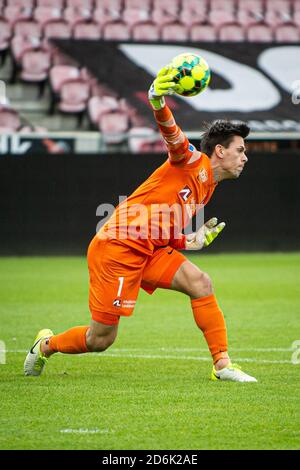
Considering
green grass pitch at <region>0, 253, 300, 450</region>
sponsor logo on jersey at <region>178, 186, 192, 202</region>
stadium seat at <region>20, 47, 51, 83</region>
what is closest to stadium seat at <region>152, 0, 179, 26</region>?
Answer: stadium seat at <region>20, 47, 51, 83</region>

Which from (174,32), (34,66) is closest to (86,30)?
(34,66)

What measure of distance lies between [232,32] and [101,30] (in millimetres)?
3699

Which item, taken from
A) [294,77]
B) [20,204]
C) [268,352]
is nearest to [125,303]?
[268,352]

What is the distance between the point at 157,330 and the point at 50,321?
1.31 meters

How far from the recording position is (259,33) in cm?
2791

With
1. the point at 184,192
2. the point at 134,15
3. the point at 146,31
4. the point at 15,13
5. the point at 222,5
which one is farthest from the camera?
the point at 222,5

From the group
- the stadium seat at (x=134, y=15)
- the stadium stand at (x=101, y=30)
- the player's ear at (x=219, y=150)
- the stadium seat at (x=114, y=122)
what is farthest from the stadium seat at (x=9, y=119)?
the player's ear at (x=219, y=150)

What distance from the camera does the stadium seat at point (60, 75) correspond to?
2462 cm

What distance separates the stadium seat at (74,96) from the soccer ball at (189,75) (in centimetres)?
1734

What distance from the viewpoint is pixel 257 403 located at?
6.79 m

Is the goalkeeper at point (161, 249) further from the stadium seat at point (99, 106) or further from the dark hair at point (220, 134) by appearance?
the stadium seat at point (99, 106)

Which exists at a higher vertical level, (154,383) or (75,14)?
(75,14)

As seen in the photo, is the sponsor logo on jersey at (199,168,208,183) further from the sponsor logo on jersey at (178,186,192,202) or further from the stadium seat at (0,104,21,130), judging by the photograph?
the stadium seat at (0,104,21,130)

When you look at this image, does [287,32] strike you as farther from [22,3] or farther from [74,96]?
[22,3]
